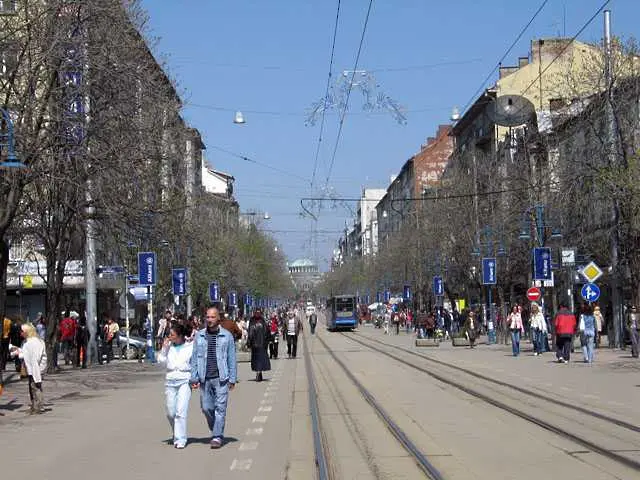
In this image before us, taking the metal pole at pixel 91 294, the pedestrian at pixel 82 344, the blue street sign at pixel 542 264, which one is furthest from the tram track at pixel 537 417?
the metal pole at pixel 91 294

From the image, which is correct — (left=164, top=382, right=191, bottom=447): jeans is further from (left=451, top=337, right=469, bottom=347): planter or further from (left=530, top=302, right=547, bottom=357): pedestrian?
(left=451, top=337, right=469, bottom=347): planter

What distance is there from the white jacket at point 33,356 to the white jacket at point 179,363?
18.7ft

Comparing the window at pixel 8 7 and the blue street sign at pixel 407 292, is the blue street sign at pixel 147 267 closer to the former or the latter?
the window at pixel 8 7

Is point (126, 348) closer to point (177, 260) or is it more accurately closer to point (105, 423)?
point (177, 260)

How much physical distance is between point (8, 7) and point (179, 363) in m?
15.1

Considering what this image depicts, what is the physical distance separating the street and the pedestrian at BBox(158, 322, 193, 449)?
306 millimetres

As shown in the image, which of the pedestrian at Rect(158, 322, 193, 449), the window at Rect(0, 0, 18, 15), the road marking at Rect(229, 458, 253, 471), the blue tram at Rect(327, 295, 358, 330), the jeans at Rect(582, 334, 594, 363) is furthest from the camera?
the blue tram at Rect(327, 295, 358, 330)

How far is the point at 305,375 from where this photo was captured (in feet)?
101

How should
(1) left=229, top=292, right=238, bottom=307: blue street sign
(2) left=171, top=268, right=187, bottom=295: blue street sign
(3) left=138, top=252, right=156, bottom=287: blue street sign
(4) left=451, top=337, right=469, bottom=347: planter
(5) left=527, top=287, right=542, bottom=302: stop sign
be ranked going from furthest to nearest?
(1) left=229, top=292, right=238, bottom=307: blue street sign, (4) left=451, top=337, right=469, bottom=347: planter, (2) left=171, top=268, right=187, bottom=295: blue street sign, (5) left=527, top=287, right=542, bottom=302: stop sign, (3) left=138, top=252, right=156, bottom=287: blue street sign

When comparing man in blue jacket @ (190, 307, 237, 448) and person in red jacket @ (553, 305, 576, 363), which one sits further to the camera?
person in red jacket @ (553, 305, 576, 363)

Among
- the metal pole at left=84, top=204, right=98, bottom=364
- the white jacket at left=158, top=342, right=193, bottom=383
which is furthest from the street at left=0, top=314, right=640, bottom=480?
the metal pole at left=84, top=204, right=98, bottom=364

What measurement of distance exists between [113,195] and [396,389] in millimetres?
8746

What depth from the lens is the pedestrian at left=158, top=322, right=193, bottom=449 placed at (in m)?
13.7

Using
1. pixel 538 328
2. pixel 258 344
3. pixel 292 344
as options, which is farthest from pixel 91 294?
pixel 538 328
